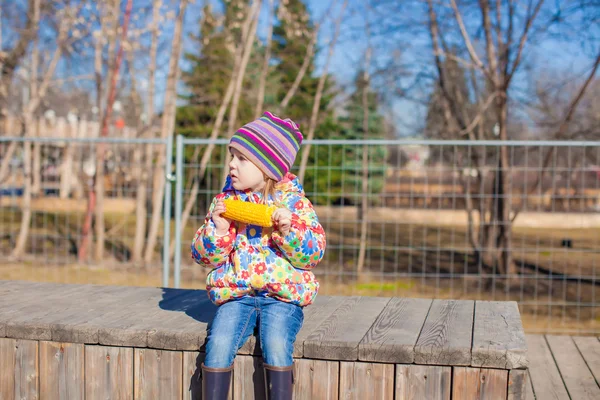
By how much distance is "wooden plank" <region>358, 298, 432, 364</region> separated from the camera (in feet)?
7.31

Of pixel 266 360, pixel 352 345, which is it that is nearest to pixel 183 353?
pixel 266 360

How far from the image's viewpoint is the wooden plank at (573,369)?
10.4 ft

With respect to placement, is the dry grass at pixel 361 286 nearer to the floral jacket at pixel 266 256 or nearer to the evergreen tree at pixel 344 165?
the evergreen tree at pixel 344 165

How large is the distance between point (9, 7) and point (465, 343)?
8.28 m

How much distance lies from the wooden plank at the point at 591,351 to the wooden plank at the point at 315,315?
55.4 inches

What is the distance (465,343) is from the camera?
2260 millimetres

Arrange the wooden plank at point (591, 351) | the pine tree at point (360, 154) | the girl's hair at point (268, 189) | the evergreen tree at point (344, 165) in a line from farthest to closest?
the pine tree at point (360, 154)
the evergreen tree at point (344, 165)
the wooden plank at point (591, 351)
the girl's hair at point (268, 189)

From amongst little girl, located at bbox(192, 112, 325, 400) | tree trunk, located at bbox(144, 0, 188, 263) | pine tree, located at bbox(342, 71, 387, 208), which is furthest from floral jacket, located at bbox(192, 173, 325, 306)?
tree trunk, located at bbox(144, 0, 188, 263)

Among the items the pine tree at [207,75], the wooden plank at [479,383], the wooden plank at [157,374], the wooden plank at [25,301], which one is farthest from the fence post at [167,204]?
the pine tree at [207,75]

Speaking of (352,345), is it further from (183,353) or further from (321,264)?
(321,264)

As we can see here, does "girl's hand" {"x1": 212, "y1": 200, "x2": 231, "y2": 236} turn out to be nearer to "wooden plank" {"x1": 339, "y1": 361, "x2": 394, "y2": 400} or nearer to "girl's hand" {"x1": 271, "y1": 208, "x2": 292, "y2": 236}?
"girl's hand" {"x1": 271, "y1": 208, "x2": 292, "y2": 236}

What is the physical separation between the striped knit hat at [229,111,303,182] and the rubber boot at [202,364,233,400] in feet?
2.37

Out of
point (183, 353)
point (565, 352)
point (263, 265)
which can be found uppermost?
point (263, 265)

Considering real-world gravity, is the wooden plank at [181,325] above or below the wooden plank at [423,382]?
above
